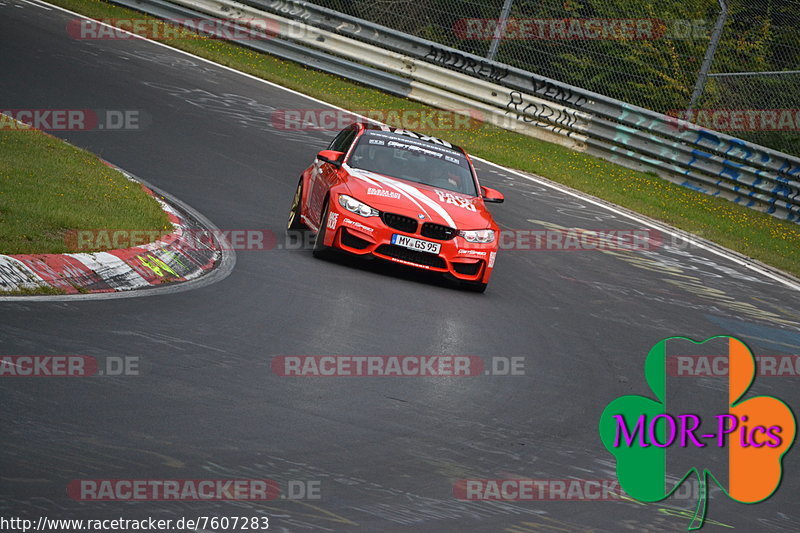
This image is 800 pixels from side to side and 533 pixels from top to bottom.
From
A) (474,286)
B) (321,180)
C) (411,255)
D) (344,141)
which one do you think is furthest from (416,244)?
(344,141)

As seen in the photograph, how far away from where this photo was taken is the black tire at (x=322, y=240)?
11141 millimetres

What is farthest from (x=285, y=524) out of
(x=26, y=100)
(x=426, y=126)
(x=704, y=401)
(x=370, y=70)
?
(x=370, y=70)

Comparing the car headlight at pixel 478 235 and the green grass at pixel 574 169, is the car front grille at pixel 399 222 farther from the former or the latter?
the green grass at pixel 574 169

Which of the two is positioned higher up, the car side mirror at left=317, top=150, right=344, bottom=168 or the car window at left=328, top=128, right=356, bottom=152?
the car window at left=328, top=128, right=356, bottom=152

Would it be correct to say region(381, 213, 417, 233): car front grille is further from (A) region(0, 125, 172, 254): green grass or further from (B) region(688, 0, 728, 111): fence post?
(B) region(688, 0, 728, 111): fence post

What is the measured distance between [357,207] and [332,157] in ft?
3.86

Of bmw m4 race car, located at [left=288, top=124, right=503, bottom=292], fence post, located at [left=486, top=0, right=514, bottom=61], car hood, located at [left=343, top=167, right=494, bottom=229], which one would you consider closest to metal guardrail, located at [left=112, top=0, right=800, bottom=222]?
fence post, located at [left=486, top=0, right=514, bottom=61]

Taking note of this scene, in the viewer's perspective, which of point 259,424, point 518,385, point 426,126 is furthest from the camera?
point 426,126

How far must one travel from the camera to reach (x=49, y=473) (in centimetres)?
484

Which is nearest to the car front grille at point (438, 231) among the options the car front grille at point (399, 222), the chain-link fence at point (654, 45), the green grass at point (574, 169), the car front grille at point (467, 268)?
the car front grille at point (399, 222)

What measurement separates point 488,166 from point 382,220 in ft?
27.0

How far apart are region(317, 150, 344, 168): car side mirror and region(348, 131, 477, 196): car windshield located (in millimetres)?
138

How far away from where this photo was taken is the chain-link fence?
67.7 feet

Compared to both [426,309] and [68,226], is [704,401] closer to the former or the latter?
[426,309]
